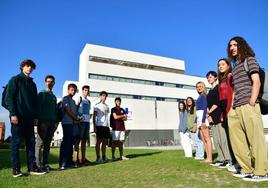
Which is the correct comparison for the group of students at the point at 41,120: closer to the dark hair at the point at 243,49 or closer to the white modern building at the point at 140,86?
the dark hair at the point at 243,49

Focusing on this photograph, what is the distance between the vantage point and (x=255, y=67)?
3424mm

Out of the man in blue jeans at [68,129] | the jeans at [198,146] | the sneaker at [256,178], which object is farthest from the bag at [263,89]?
the man in blue jeans at [68,129]

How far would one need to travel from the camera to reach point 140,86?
4309cm

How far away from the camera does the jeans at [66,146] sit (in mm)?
5641

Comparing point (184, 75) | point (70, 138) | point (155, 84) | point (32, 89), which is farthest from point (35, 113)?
point (184, 75)

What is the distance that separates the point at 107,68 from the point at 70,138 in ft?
117

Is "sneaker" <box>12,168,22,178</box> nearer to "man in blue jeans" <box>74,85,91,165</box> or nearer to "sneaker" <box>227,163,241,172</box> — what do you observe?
"man in blue jeans" <box>74,85,91,165</box>

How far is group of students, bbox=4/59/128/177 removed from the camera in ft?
14.4

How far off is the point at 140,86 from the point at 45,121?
125 ft

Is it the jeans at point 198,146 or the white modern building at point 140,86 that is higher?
the white modern building at point 140,86

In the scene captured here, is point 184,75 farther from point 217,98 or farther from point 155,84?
point 217,98

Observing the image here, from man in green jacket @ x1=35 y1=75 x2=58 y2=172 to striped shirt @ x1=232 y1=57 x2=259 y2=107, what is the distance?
11.6 ft

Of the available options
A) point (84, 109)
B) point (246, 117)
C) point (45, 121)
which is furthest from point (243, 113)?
point (84, 109)

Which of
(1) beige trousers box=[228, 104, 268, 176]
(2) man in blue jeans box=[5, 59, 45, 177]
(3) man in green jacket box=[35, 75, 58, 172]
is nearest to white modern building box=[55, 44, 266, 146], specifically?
(3) man in green jacket box=[35, 75, 58, 172]
